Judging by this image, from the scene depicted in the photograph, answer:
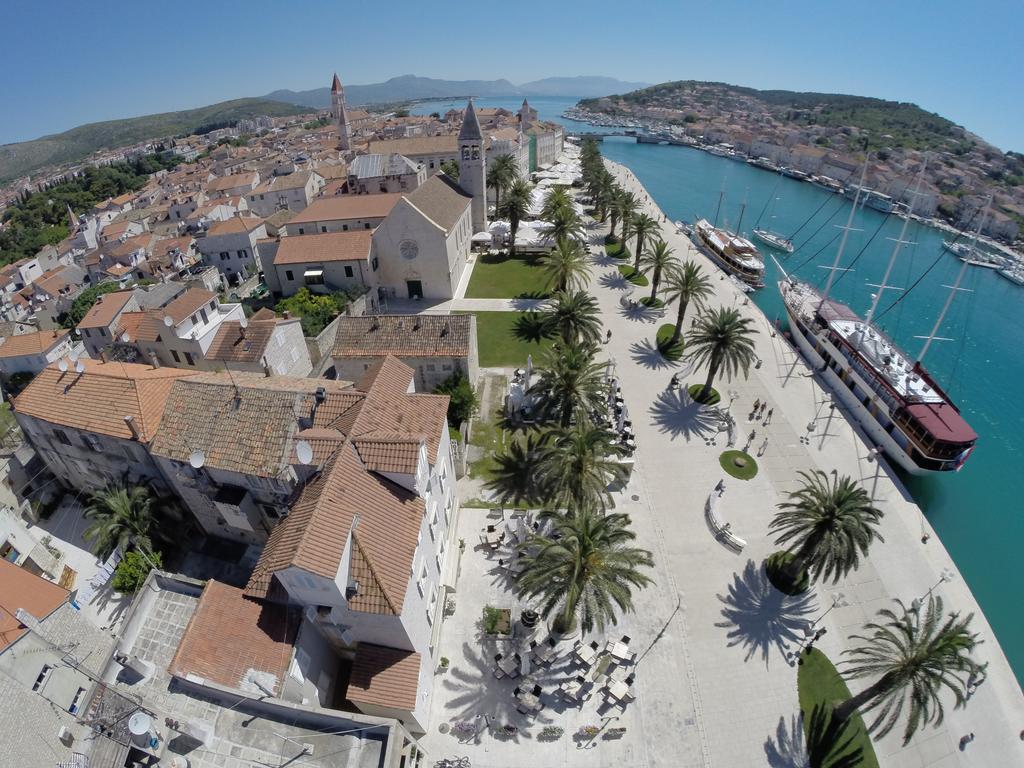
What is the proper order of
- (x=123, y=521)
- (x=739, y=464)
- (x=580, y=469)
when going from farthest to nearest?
1. (x=739, y=464)
2. (x=123, y=521)
3. (x=580, y=469)

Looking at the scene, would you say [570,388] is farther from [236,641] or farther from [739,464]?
[236,641]

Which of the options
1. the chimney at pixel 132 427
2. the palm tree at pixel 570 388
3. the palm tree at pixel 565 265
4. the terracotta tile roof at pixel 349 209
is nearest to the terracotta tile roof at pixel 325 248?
the terracotta tile roof at pixel 349 209

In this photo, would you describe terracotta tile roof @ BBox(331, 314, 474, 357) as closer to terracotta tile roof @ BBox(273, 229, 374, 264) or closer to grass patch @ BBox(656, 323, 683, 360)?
terracotta tile roof @ BBox(273, 229, 374, 264)

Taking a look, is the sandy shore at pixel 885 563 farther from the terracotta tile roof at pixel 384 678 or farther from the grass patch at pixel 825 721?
the terracotta tile roof at pixel 384 678

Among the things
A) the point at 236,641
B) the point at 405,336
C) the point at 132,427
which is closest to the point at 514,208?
the point at 405,336

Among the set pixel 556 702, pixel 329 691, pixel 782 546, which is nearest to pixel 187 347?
pixel 329 691

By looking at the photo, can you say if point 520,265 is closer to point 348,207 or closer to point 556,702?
point 348,207

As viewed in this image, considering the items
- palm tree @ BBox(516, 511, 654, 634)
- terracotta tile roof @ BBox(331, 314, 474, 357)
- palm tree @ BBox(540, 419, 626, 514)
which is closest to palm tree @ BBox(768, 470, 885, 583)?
palm tree @ BBox(516, 511, 654, 634)
